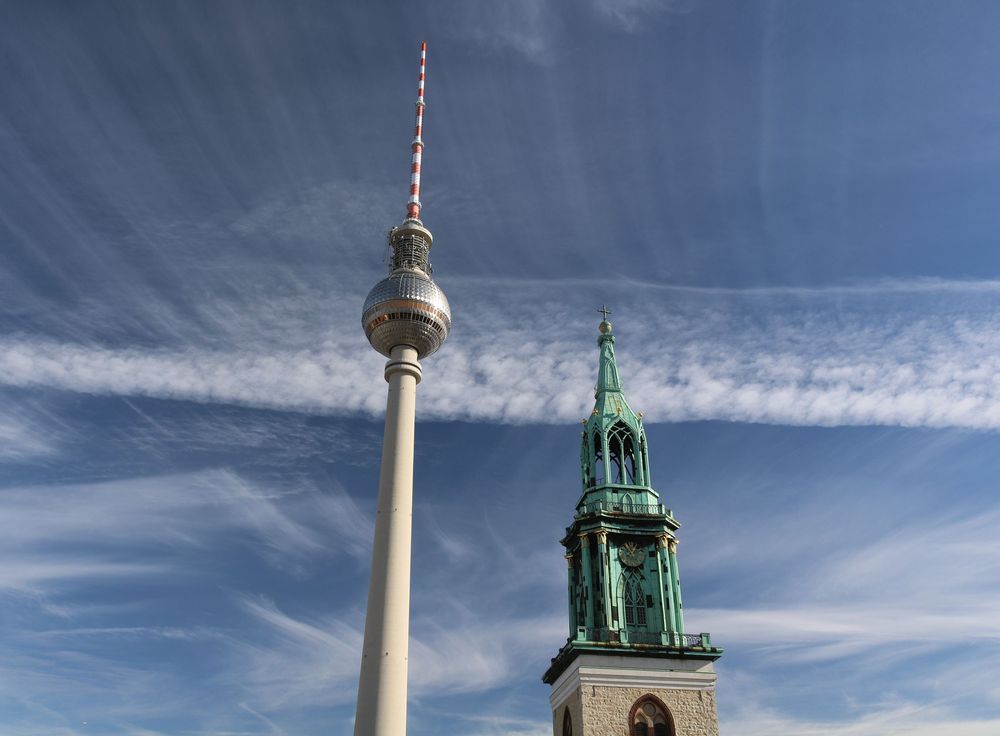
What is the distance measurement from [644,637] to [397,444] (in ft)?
85.6

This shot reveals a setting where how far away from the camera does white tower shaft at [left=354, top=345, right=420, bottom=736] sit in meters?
62.6

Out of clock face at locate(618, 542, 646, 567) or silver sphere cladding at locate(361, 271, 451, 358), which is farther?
silver sphere cladding at locate(361, 271, 451, 358)

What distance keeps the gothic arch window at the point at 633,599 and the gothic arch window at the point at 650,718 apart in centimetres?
690

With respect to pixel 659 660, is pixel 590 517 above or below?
above

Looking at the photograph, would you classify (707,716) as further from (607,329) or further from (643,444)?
(607,329)

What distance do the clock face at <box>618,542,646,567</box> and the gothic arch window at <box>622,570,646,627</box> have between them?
2.78ft

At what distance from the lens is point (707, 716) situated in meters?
68.6

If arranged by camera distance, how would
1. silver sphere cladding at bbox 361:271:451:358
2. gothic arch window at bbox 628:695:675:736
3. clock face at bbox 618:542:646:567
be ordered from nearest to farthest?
gothic arch window at bbox 628:695:675:736 → clock face at bbox 618:542:646:567 → silver sphere cladding at bbox 361:271:451:358

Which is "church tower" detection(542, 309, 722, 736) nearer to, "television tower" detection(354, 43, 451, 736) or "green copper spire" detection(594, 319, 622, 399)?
"green copper spire" detection(594, 319, 622, 399)

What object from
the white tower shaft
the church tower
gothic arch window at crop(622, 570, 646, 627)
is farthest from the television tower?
gothic arch window at crop(622, 570, 646, 627)

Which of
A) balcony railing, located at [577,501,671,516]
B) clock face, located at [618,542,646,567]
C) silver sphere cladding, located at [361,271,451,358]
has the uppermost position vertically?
silver sphere cladding, located at [361,271,451,358]

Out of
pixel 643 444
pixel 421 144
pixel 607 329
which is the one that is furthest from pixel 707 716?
pixel 421 144

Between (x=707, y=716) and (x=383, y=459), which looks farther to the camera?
(x=383, y=459)

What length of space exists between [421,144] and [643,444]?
127ft
